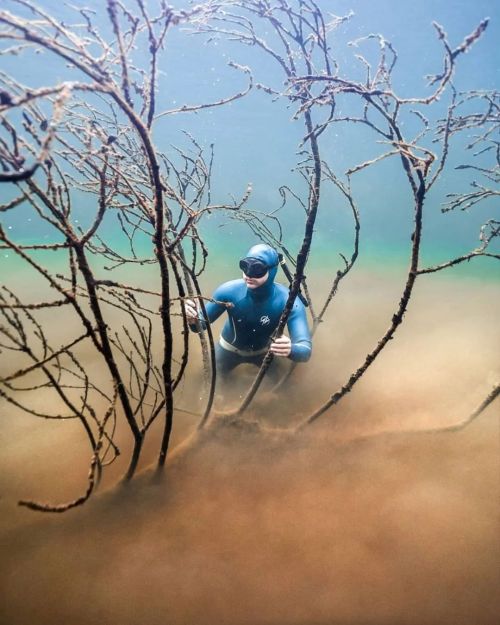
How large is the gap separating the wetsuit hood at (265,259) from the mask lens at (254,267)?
5 centimetres

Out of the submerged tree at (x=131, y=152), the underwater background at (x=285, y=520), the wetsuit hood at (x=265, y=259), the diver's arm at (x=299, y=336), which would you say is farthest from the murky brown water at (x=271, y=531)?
the wetsuit hood at (x=265, y=259)

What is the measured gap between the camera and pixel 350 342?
6.69 m

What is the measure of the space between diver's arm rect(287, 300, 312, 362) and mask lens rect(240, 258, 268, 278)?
62cm

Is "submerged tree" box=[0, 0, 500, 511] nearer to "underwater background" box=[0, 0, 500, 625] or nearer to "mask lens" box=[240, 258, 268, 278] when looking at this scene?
"underwater background" box=[0, 0, 500, 625]

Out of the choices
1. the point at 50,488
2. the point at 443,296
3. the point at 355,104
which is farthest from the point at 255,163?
the point at 50,488

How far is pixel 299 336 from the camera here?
4070 mm

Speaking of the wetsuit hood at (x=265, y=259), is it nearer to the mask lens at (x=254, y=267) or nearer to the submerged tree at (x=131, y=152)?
the mask lens at (x=254, y=267)

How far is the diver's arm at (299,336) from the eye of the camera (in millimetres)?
3819

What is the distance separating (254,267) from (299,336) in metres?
0.90

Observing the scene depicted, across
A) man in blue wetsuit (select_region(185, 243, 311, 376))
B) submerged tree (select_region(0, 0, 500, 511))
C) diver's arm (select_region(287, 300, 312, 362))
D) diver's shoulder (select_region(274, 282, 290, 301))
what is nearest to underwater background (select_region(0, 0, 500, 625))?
submerged tree (select_region(0, 0, 500, 511))

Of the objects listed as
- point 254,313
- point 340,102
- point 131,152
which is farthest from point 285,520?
point 340,102

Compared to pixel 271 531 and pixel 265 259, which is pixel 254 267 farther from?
pixel 271 531

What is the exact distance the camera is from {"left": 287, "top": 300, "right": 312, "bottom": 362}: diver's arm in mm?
3819

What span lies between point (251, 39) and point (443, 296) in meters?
8.99
